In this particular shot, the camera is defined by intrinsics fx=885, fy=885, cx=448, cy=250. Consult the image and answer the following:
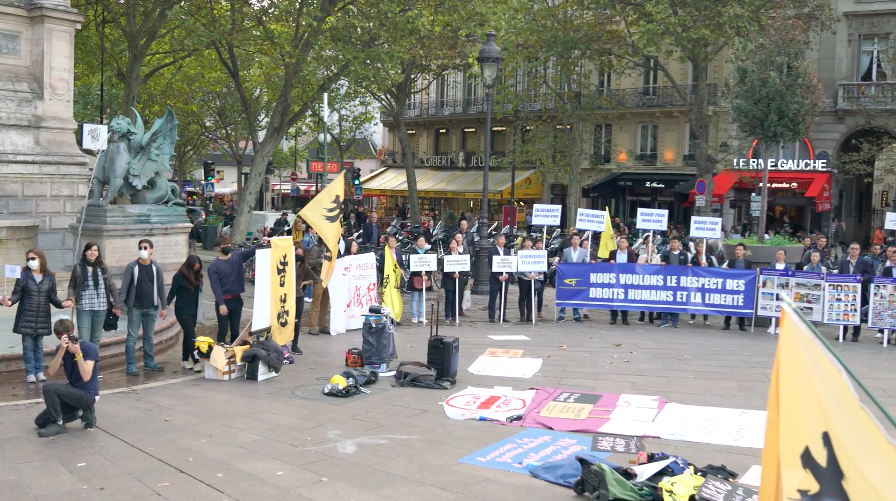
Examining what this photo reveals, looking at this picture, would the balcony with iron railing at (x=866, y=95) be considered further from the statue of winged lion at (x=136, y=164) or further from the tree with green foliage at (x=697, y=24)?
the statue of winged lion at (x=136, y=164)

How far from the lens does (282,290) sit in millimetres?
11883

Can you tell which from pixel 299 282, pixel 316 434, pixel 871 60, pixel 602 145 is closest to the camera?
pixel 316 434

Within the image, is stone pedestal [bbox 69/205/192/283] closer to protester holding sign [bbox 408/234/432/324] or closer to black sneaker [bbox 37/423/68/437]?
protester holding sign [bbox 408/234/432/324]

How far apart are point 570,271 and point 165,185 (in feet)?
26.7

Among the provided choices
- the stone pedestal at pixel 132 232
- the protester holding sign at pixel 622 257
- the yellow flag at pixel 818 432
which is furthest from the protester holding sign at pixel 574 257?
the yellow flag at pixel 818 432

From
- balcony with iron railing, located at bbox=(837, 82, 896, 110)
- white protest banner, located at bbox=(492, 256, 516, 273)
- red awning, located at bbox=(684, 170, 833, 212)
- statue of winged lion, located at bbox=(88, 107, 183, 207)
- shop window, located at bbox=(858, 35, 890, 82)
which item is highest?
shop window, located at bbox=(858, 35, 890, 82)

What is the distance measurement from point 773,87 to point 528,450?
20.0 metres

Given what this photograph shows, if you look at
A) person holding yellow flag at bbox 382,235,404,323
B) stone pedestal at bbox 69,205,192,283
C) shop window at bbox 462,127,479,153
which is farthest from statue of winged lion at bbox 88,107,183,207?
shop window at bbox 462,127,479,153

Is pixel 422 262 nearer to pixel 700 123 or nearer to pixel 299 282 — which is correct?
→ pixel 299 282

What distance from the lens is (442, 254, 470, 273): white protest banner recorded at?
16.2m

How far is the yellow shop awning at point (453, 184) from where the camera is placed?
45.2 metres

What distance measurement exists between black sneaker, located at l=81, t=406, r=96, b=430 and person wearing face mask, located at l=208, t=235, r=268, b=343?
3.12 m

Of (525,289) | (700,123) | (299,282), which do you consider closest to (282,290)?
(299,282)

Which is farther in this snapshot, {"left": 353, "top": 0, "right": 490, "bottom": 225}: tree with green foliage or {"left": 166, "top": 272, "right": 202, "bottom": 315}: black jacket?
{"left": 353, "top": 0, "right": 490, "bottom": 225}: tree with green foliage
